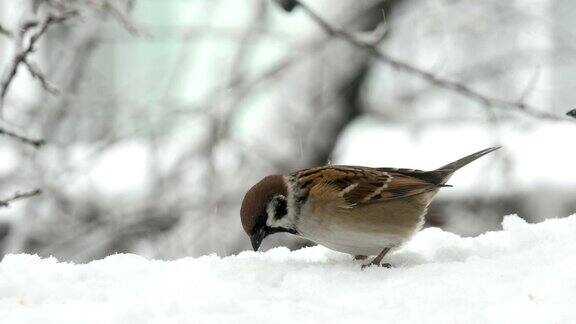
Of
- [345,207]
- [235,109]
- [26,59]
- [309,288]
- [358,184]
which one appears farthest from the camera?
[235,109]

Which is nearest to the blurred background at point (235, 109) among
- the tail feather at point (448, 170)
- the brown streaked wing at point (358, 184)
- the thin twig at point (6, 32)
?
the tail feather at point (448, 170)

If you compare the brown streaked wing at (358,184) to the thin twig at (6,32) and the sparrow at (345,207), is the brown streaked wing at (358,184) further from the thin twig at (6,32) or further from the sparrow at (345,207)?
the thin twig at (6,32)

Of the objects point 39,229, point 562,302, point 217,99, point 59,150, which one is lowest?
point 39,229

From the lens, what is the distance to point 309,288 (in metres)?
2.28

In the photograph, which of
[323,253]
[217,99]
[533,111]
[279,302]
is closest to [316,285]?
[279,302]

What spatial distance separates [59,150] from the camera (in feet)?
19.7

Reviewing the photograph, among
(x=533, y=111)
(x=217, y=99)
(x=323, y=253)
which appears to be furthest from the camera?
(x=217, y=99)

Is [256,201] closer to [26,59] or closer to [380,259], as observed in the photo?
[380,259]

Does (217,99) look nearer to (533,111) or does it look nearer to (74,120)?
(74,120)

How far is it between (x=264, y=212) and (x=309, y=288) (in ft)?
3.39

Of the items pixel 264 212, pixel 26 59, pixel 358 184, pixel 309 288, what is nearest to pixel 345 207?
pixel 358 184

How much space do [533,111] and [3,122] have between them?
2.07 m

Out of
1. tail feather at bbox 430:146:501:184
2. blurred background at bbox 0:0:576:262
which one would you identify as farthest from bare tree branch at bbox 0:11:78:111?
blurred background at bbox 0:0:576:262

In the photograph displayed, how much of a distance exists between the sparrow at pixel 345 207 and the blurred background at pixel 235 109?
1.73m
